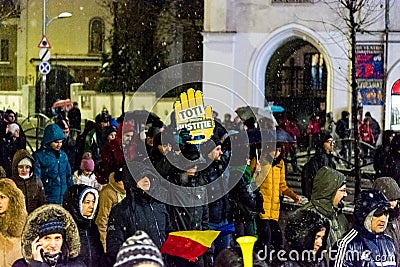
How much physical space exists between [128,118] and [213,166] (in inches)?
57.2

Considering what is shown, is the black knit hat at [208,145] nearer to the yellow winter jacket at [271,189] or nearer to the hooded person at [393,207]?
the yellow winter jacket at [271,189]

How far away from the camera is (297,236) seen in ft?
14.8

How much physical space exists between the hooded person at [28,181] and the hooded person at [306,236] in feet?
5.89

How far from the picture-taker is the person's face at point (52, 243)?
4262mm

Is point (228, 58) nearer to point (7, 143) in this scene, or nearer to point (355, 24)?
point (355, 24)

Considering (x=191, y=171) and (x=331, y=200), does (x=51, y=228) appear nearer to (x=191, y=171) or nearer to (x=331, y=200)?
(x=191, y=171)

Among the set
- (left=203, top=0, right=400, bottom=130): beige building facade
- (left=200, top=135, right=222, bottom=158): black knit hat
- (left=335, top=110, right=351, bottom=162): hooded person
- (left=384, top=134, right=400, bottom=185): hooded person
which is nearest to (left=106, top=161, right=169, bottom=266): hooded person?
(left=200, top=135, right=222, bottom=158): black knit hat

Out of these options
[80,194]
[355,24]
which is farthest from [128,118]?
[80,194]

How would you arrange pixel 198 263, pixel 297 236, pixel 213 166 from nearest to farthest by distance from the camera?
1. pixel 297 236
2. pixel 198 263
3. pixel 213 166

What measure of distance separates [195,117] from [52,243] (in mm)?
1809

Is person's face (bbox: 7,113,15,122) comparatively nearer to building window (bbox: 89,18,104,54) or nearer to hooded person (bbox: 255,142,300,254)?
building window (bbox: 89,18,104,54)

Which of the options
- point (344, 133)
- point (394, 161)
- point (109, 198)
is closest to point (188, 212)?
point (109, 198)

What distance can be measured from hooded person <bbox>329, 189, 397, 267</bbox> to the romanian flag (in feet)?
2.88

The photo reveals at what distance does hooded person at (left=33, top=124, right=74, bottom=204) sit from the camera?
6.34m
